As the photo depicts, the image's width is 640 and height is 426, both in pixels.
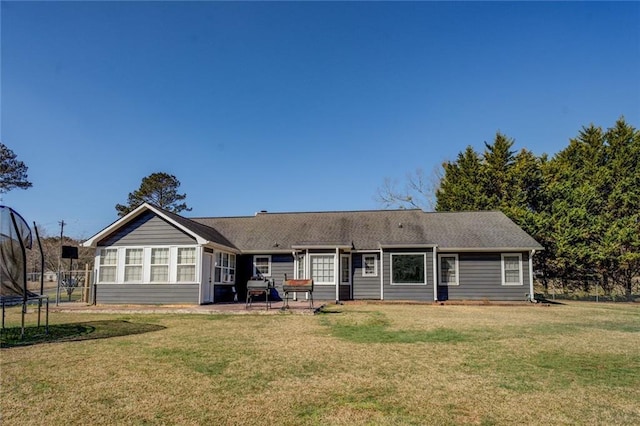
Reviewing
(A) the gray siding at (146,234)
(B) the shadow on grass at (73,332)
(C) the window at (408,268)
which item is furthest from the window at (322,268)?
(B) the shadow on grass at (73,332)

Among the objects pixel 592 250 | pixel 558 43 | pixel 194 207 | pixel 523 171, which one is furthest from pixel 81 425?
pixel 194 207

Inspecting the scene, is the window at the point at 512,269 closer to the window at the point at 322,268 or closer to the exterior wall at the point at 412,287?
the exterior wall at the point at 412,287

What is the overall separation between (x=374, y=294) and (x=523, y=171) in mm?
16805

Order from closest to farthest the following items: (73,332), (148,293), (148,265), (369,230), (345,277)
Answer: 1. (73,332)
2. (148,293)
3. (148,265)
4. (345,277)
5. (369,230)

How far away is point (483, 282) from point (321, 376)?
16.1 meters

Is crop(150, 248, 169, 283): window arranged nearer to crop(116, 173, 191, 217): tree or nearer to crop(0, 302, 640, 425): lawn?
crop(0, 302, 640, 425): lawn

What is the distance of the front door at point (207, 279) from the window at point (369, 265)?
7383mm

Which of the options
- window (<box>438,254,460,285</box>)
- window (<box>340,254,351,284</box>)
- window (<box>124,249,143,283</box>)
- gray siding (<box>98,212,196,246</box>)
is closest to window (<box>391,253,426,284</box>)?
window (<box>438,254,460,285</box>)

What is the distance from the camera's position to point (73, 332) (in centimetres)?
980

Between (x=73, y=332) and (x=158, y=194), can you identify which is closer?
(x=73, y=332)

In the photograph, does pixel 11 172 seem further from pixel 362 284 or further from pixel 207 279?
pixel 362 284

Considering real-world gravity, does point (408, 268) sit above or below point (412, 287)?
above

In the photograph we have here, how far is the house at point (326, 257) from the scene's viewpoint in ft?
58.3

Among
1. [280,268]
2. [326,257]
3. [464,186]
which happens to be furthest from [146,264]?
[464,186]
